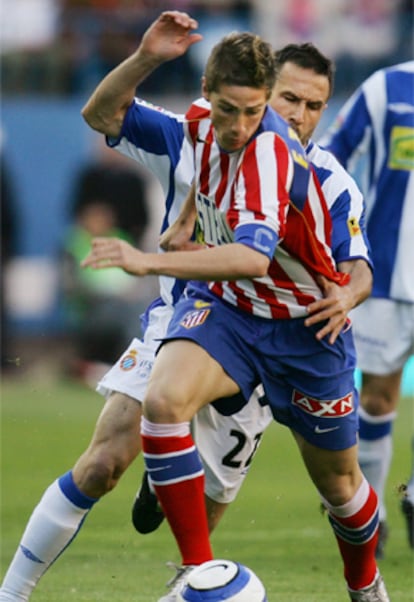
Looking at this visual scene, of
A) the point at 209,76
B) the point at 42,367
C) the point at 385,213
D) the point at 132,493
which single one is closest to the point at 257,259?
the point at 209,76

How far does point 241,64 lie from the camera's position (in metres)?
5.25

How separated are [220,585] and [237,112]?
5.26 feet

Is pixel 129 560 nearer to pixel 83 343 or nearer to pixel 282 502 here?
pixel 282 502

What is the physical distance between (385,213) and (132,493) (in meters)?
3.02

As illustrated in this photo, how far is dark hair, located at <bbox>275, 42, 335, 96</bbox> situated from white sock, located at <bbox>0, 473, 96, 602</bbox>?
195 cm

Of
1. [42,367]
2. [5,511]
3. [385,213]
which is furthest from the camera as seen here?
[42,367]

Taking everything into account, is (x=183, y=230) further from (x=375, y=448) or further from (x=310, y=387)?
(x=375, y=448)

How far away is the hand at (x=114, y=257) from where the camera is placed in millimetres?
4848

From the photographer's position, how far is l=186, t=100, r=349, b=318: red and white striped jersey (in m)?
5.26

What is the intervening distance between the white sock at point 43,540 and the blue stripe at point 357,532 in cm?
100

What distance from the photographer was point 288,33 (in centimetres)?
1880

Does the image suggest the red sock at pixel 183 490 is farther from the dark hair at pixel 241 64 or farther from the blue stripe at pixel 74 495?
the dark hair at pixel 241 64

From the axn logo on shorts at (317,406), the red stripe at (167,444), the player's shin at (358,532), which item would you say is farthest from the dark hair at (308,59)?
the red stripe at (167,444)

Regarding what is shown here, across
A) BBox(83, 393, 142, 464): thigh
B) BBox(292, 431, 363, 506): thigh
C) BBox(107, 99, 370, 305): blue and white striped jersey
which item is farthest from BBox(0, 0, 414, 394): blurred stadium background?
BBox(292, 431, 363, 506): thigh
